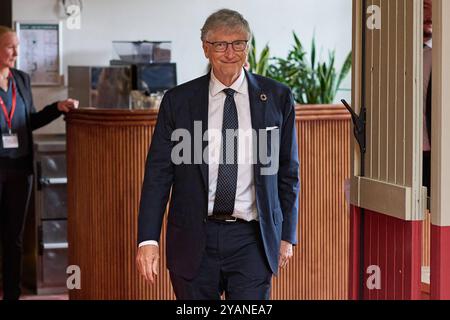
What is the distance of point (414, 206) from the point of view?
9.41ft

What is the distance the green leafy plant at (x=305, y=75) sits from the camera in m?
7.43

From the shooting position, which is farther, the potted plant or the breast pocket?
the potted plant

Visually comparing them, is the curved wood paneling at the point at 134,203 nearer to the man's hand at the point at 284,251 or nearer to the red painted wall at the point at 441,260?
the man's hand at the point at 284,251

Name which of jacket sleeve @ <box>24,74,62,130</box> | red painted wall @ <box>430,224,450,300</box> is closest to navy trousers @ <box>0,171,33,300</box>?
jacket sleeve @ <box>24,74,62,130</box>

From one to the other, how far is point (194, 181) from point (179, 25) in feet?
14.1

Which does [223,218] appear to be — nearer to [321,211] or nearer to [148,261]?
[148,261]

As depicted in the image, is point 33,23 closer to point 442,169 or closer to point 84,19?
point 84,19

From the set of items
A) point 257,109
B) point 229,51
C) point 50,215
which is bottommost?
point 50,215

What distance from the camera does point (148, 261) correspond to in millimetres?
3240

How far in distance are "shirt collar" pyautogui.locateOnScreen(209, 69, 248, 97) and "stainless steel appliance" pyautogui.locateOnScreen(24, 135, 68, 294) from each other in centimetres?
330

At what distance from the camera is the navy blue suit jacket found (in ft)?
10.5

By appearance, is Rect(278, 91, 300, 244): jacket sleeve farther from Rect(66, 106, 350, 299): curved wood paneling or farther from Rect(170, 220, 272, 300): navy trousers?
Rect(66, 106, 350, 299): curved wood paneling

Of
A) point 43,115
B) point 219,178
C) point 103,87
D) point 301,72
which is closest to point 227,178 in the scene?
point 219,178
